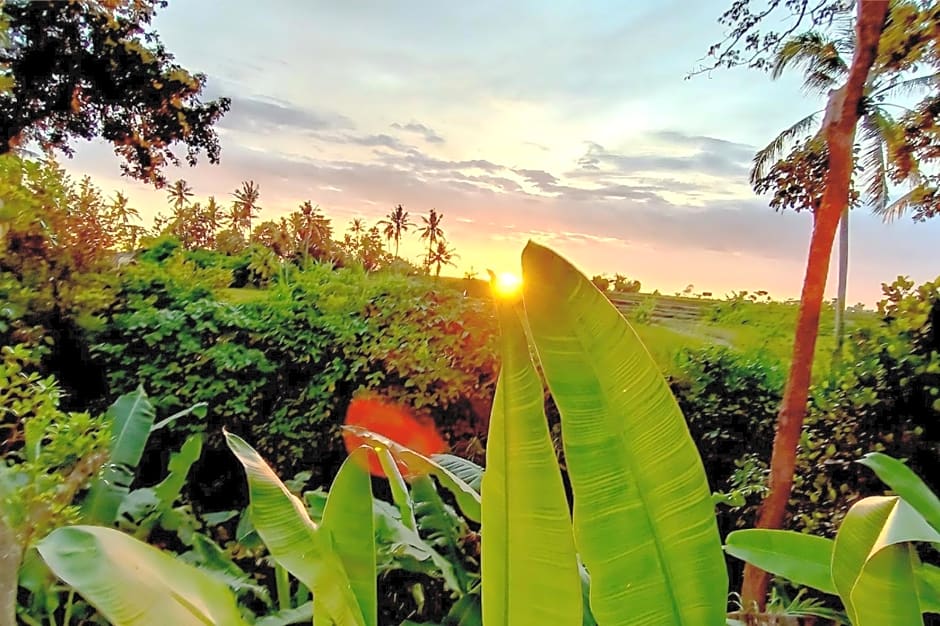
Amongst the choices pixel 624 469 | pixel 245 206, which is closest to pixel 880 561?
pixel 624 469

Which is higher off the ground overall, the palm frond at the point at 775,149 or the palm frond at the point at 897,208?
the palm frond at the point at 775,149

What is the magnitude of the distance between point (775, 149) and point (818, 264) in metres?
0.33

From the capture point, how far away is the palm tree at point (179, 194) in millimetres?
1530

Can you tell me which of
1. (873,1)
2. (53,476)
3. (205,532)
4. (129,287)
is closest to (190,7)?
(129,287)

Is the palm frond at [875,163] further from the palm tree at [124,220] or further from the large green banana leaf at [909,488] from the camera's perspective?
the palm tree at [124,220]

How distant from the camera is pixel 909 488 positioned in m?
0.60

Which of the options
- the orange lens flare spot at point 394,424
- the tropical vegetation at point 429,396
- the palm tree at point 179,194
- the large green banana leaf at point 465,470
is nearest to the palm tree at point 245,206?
the tropical vegetation at point 429,396

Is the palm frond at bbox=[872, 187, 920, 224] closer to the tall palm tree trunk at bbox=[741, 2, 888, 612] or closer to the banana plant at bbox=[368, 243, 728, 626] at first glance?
the tall palm tree trunk at bbox=[741, 2, 888, 612]

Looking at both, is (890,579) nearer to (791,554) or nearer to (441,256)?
(791,554)

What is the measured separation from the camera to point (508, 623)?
0.37m

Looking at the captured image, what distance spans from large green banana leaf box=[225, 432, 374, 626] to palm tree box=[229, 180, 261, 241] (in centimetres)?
114

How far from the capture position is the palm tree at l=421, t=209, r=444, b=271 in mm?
1415

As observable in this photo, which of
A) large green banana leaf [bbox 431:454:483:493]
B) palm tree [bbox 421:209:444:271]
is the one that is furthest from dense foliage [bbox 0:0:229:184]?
large green banana leaf [bbox 431:454:483:493]

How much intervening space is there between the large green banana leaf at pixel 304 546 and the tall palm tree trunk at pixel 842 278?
1.15 metres
